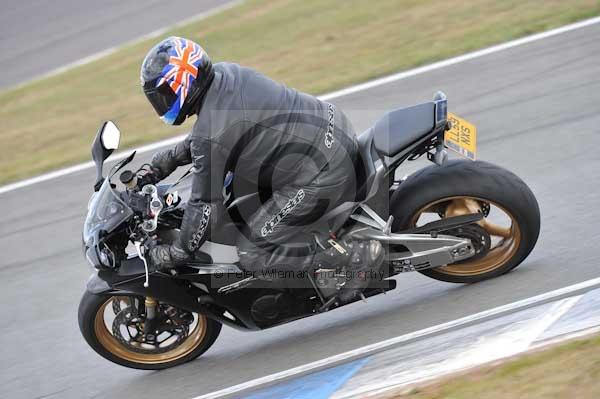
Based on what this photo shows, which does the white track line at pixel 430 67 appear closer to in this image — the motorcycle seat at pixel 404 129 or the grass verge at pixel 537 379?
the motorcycle seat at pixel 404 129

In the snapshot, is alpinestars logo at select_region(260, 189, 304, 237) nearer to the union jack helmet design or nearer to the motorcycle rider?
the motorcycle rider

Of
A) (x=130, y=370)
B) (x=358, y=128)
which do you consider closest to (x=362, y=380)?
(x=130, y=370)

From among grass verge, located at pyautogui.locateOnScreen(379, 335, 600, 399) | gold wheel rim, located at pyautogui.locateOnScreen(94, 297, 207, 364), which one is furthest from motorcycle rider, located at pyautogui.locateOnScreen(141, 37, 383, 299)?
grass verge, located at pyautogui.locateOnScreen(379, 335, 600, 399)

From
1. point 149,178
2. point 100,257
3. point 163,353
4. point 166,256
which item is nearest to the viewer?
point 100,257

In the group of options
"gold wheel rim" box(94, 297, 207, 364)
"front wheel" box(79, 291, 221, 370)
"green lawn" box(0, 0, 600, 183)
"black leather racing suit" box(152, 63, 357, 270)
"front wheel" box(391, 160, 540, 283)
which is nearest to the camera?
"black leather racing suit" box(152, 63, 357, 270)

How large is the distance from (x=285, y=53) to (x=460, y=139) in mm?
6307

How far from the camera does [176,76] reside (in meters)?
4.31

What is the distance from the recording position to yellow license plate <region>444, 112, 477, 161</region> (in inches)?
192

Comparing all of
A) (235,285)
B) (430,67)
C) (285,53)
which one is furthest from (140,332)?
(285,53)

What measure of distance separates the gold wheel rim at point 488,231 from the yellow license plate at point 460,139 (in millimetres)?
293

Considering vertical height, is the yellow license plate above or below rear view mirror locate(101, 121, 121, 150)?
above

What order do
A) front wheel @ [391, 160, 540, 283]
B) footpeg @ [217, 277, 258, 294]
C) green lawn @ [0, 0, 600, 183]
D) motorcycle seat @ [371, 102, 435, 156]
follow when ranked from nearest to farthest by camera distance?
motorcycle seat @ [371, 102, 435, 156], front wheel @ [391, 160, 540, 283], footpeg @ [217, 277, 258, 294], green lawn @ [0, 0, 600, 183]

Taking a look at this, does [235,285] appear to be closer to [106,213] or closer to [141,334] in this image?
[141,334]

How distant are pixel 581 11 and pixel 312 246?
20.4 ft
